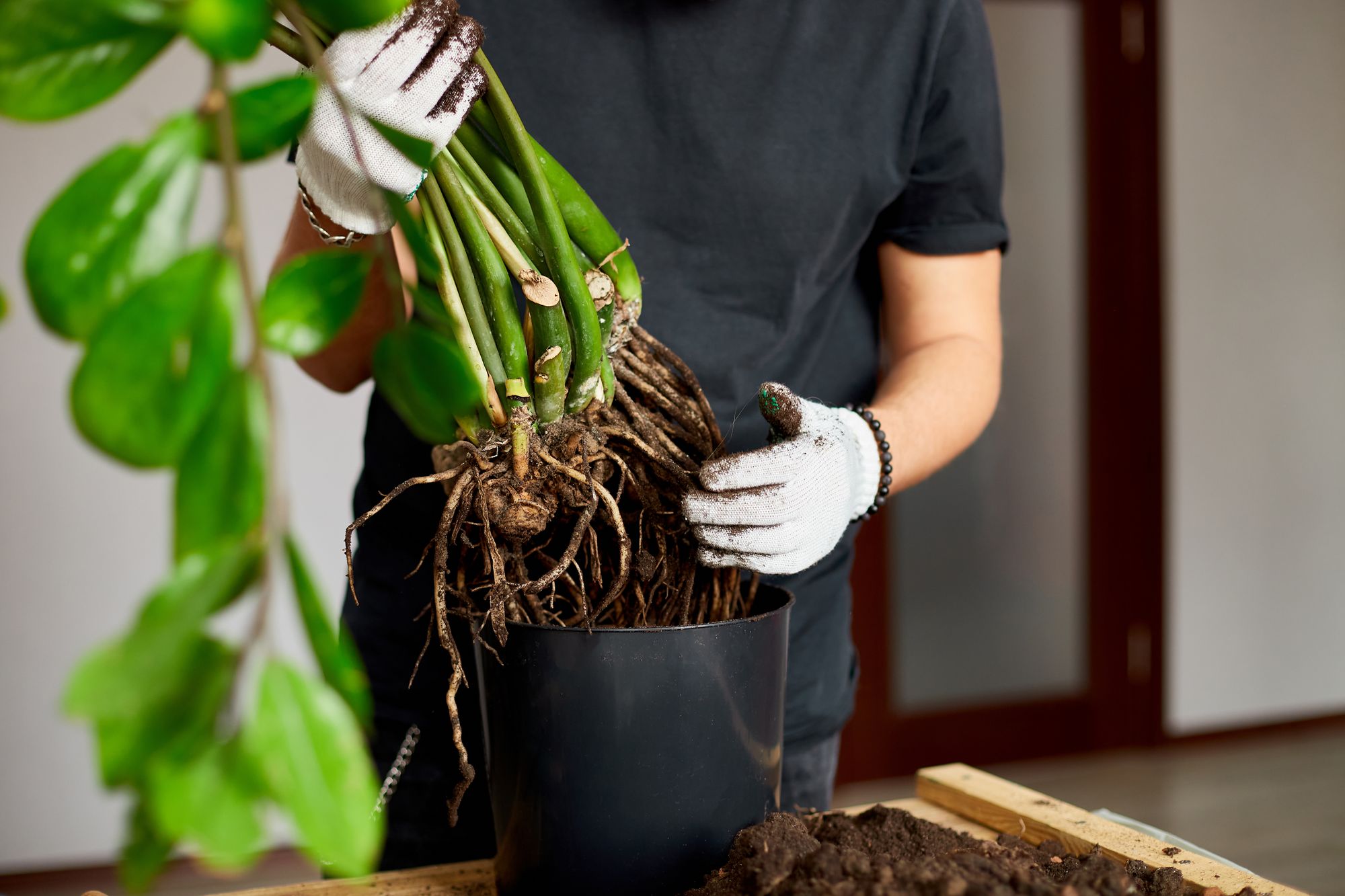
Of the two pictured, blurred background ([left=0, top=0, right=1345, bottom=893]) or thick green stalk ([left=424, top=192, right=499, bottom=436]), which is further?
blurred background ([left=0, top=0, right=1345, bottom=893])

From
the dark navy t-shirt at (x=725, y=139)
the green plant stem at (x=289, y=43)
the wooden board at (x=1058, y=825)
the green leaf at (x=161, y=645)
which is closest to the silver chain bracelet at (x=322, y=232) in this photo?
the green plant stem at (x=289, y=43)

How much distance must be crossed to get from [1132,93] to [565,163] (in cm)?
257

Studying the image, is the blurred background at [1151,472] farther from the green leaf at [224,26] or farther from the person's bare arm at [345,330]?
the green leaf at [224,26]

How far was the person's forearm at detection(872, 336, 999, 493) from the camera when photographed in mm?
956

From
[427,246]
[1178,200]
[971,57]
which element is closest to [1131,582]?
[1178,200]

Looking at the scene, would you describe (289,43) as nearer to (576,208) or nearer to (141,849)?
(576,208)

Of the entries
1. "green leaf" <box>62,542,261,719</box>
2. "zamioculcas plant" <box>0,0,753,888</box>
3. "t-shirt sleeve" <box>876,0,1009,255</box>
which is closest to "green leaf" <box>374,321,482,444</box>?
"zamioculcas plant" <box>0,0,753,888</box>

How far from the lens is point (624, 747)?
63 centimetres

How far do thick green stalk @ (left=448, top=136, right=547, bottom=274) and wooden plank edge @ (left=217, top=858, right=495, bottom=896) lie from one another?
1.32 ft

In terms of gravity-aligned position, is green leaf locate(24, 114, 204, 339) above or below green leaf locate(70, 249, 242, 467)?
above

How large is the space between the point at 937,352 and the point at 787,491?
0.36m

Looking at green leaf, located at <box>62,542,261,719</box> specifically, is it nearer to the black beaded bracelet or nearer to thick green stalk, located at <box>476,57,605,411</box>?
thick green stalk, located at <box>476,57,605,411</box>

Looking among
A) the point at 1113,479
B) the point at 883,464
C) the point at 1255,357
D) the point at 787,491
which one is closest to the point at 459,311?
the point at 787,491

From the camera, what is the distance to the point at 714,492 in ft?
2.45
